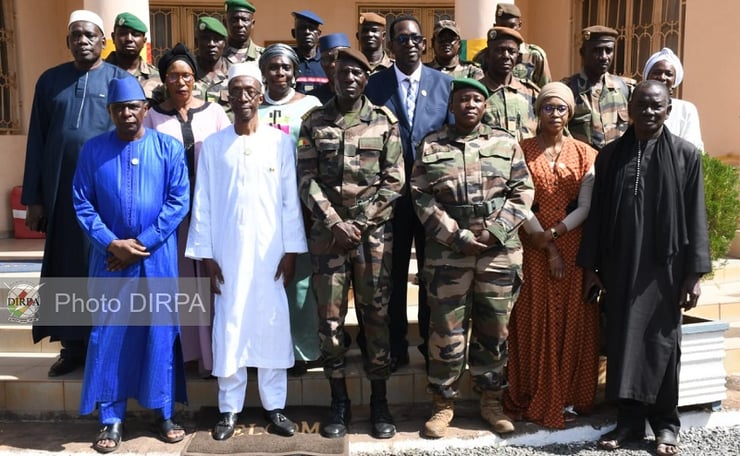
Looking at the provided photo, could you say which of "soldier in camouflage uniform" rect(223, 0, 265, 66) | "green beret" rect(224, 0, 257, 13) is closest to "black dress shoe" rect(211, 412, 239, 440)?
"soldier in camouflage uniform" rect(223, 0, 265, 66)

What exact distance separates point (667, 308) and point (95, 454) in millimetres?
3206

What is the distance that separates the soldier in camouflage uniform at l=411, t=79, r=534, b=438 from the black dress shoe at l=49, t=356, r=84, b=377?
2.38 metres

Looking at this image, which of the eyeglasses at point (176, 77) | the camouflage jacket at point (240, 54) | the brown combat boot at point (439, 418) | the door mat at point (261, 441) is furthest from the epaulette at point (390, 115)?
the door mat at point (261, 441)

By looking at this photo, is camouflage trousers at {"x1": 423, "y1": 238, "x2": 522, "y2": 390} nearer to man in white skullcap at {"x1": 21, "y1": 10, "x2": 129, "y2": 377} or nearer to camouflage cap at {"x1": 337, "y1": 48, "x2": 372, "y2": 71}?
camouflage cap at {"x1": 337, "y1": 48, "x2": 372, "y2": 71}

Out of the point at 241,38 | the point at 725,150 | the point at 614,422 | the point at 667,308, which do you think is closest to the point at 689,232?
the point at 667,308

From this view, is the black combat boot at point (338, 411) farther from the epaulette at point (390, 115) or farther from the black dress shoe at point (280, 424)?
the epaulette at point (390, 115)

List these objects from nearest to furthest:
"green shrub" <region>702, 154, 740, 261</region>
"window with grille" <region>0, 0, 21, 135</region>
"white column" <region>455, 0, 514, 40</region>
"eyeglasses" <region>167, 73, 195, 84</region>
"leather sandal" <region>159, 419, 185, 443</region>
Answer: "leather sandal" <region>159, 419, 185, 443</region>, "eyeglasses" <region>167, 73, 195, 84</region>, "green shrub" <region>702, 154, 740, 261</region>, "white column" <region>455, 0, 514, 40</region>, "window with grille" <region>0, 0, 21, 135</region>

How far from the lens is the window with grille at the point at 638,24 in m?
7.95

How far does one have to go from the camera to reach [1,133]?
28.1 feet

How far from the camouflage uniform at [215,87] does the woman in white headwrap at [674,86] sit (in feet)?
8.75

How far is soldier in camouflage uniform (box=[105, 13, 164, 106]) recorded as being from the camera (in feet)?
14.4

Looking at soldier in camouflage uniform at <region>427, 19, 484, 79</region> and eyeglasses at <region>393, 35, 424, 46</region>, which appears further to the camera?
soldier in camouflage uniform at <region>427, 19, 484, 79</region>

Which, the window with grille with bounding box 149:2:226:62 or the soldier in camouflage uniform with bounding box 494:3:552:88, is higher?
the window with grille with bounding box 149:2:226:62

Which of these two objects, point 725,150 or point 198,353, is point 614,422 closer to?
point 198,353
